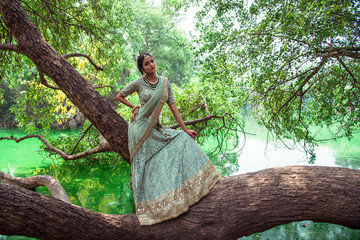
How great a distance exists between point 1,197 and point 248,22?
17.3 ft

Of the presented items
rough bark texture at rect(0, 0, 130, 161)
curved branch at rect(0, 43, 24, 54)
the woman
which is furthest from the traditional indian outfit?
curved branch at rect(0, 43, 24, 54)

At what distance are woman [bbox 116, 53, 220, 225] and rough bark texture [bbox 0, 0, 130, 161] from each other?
223 millimetres

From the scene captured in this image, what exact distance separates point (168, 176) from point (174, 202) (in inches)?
8.3

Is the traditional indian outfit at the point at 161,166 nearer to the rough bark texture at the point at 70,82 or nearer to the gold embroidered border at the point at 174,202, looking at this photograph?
the gold embroidered border at the point at 174,202

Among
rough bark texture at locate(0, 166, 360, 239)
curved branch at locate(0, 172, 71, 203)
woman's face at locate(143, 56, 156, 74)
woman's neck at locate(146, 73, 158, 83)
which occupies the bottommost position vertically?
rough bark texture at locate(0, 166, 360, 239)

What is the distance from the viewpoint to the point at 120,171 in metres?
7.21

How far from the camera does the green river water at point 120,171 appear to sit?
3676mm

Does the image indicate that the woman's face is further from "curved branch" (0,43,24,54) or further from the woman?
"curved branch" (0,43,24,54)

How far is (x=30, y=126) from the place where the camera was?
6.08 m

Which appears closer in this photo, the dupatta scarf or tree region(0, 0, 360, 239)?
tree region(0, 0, 360, 239)

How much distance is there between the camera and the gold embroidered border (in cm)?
224

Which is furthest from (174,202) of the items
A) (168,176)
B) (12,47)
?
(12,47)

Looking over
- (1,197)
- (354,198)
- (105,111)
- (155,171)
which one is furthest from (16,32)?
(354,198)

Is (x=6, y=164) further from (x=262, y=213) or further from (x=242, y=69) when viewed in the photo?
(x=262, y=213)
